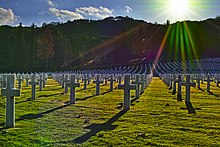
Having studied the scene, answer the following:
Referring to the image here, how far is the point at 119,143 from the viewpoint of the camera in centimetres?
592

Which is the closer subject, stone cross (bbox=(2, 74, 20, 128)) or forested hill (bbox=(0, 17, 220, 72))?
stone cross (bbox=(2, 74, 20, 128))

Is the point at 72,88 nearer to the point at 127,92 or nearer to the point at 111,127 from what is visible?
the point at 127,92

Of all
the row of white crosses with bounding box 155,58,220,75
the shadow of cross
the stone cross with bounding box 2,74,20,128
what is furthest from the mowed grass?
the row of white crosses with bounding box 155,58,220,75

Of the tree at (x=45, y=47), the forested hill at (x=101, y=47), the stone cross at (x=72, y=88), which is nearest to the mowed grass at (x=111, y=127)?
the stone cross at (x=72, y=88)

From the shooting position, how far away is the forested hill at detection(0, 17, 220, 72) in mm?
70188

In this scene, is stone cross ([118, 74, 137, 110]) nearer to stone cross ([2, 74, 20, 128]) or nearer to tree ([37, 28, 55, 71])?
Result: stone cross ([2, 74, 20, 128])

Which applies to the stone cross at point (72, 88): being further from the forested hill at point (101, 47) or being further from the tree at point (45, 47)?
the tree at point (45, 47)

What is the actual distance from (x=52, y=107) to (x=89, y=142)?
515 centimetres

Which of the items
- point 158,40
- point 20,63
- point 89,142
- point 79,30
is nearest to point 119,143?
point 89,142

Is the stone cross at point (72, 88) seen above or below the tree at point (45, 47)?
below

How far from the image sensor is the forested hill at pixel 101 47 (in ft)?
230

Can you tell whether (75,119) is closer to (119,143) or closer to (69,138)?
(69,138)

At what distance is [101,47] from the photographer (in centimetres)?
10575

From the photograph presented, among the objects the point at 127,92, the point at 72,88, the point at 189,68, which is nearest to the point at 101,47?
the point at 189,68
